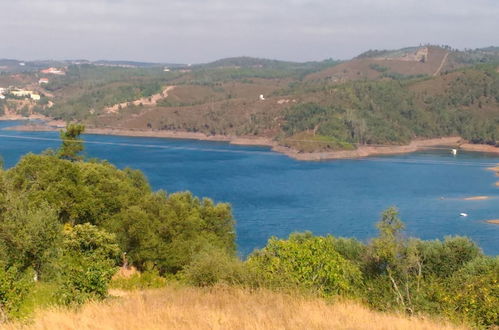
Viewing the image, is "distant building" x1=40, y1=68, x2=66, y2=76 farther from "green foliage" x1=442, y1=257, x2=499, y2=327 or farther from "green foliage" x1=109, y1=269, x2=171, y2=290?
"green foliage" x1=442, y1=257, x2=499, y2=327

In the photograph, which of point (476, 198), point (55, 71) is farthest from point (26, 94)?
point (476, 198)

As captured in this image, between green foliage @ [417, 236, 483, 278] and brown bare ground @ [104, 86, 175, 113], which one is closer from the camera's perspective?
green foliage @ [417, 236, 483, 278]

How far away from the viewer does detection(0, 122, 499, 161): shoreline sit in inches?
2773

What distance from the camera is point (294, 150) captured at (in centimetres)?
7250

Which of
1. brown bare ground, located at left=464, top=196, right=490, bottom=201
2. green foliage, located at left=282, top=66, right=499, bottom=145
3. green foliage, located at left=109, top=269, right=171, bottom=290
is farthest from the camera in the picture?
green foliage, located at left=282, top=66, right=499, bottom=145

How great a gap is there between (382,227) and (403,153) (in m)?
62.5

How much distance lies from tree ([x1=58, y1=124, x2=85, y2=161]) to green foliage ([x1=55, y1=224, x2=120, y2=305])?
9851 mm

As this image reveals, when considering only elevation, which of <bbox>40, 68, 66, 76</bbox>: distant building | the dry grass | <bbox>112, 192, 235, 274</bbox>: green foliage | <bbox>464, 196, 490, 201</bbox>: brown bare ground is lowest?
<bbox>464, 196, 490, 201</bbox>: brown bare ground

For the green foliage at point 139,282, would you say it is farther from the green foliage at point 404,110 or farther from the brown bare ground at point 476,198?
the green foliage at point 404,110

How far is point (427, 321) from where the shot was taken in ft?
18.3

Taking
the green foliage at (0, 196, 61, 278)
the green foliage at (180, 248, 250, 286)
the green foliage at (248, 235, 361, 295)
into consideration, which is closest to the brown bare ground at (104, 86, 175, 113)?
the green foliage at (0, 196, 61, 278)

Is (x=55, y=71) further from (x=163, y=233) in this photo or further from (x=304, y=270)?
(x=304, y=270)

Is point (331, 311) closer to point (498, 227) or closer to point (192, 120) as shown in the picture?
point (498, 227)

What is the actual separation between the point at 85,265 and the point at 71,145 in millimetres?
17449
